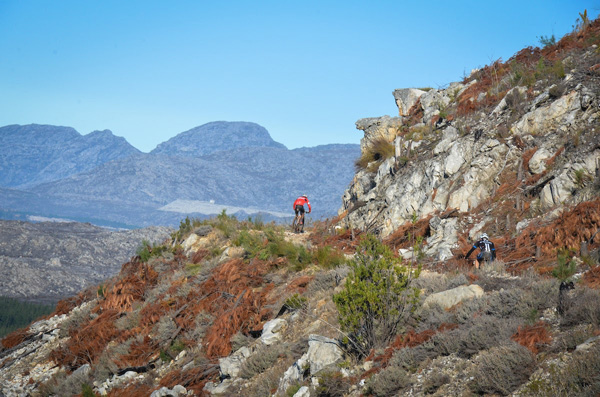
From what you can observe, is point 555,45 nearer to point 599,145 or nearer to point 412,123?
point 412,123

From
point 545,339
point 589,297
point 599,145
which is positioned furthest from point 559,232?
point 545,339

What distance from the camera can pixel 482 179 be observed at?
18.7 metres

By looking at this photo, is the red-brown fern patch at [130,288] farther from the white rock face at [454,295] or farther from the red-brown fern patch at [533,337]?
the red-brown fern patch at [533,337]

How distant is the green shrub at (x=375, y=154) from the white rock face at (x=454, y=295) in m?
15.9

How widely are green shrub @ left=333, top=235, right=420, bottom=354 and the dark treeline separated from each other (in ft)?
200

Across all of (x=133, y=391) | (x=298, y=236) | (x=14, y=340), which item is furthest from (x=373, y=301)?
(x=14, y=340)

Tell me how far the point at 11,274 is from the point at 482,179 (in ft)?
281

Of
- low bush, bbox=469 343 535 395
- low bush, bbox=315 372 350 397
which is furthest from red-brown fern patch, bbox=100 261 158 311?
low bush, bbox=469 343 535 395

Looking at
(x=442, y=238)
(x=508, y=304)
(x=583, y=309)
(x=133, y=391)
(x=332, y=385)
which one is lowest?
(x=133, y=391)

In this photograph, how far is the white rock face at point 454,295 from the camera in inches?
396

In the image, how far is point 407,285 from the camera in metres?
10.7

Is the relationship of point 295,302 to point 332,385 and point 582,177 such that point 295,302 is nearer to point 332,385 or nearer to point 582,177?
point 332,385

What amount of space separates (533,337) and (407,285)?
330 centimetres

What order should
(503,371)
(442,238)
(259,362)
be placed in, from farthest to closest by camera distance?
(442,238) < (259,362) < (503,371)
